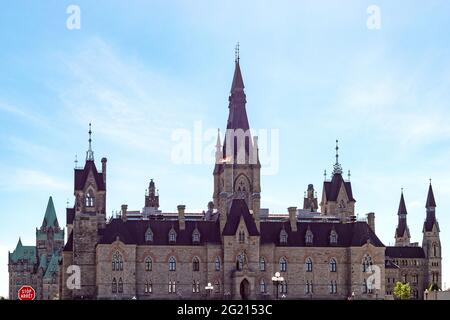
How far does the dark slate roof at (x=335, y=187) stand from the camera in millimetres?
133500

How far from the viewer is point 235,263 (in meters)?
111

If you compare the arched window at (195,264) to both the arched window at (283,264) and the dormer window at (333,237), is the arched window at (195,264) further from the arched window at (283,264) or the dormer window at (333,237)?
the dormer window at (333,237)

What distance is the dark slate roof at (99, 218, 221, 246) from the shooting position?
110 meters

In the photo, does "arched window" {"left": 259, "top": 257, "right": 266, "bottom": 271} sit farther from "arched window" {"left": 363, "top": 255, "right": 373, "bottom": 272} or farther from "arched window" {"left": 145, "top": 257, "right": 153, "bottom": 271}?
"arched window" {"left": 145, "top": 257, "right": 153, "bottom": 271}

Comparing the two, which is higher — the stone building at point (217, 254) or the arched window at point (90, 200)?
the arched window at point (90, 200)

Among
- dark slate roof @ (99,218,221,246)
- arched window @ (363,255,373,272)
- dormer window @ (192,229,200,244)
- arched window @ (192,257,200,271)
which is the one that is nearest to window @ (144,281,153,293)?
dark slate roof @ (99,218,221,246)

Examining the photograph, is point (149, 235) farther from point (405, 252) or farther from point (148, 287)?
point (405, 252)

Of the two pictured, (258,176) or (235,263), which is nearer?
(235,263)

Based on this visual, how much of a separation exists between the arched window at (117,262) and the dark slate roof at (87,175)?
905 centimetres

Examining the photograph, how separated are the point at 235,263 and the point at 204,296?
5.27 m

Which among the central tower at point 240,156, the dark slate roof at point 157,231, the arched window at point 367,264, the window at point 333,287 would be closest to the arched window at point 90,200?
the dark slate roof at point 157,231

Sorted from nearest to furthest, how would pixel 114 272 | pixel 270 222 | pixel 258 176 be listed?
pixel 114 272, pixel 270 222, pixel 258 176

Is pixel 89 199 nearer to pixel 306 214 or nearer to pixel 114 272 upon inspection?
pixel 114 272
